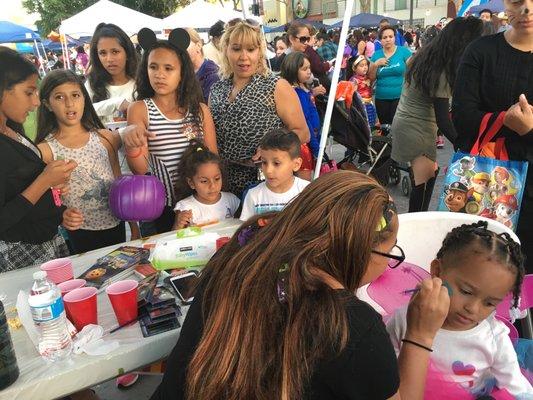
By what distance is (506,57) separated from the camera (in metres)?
1.97

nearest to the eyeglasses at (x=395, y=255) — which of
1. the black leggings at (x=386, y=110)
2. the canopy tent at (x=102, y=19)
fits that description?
the black leggings at (x=386, y=110)

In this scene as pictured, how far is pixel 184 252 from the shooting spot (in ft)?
6.63

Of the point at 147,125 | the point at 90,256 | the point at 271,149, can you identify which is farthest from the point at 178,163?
the point at 90,256

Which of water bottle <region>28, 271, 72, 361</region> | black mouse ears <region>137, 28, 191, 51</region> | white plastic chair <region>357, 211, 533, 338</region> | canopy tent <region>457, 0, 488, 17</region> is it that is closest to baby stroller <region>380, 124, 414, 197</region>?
canopy tent <region>457, 0, 488, 17</region>

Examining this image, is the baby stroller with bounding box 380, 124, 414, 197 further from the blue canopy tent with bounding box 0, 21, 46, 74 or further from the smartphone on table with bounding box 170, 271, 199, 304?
the blue canopy tent with bounding box 0, 21, 46, 74

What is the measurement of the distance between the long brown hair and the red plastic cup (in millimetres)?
621

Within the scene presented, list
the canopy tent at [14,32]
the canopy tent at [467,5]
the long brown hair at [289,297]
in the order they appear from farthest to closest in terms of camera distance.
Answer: the canopy tent at [14,32] → the canopy tent at [467,5] → the long brown hair at [289,297]

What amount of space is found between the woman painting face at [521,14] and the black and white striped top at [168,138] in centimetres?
171

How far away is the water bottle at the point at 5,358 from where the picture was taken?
50.7 inches

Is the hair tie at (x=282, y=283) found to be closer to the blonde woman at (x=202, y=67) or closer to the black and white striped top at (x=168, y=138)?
the black and white striped top at (x=168, y=138)

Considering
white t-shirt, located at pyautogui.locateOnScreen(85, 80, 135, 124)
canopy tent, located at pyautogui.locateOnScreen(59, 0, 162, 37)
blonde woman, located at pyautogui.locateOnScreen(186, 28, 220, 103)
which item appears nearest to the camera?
white t-shirt, located at pyautogui.locateOnScreen(85, 80, 135, 124)

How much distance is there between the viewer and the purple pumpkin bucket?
2.27 meters

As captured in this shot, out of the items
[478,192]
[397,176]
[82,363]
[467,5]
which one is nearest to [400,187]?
[397,176]

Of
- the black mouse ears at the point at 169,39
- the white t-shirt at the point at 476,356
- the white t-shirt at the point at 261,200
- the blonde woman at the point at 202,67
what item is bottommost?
the white t-shirt at the point at 476,356
